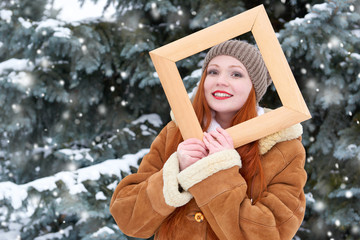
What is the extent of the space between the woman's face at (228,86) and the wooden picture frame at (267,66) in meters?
0.13

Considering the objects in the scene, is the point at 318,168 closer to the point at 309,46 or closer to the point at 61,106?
the point at 309,46

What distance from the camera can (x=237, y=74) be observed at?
53.4 inches

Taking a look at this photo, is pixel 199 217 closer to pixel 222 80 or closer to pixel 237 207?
pixel 237 207

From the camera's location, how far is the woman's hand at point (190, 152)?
1206mm

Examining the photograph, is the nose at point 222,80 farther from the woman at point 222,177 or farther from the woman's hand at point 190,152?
the woman's hand at point 190,152

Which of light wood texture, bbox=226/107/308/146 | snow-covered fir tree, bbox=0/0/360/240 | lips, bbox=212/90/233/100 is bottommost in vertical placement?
snow-covered fir tree, bbox=0/0/360/240

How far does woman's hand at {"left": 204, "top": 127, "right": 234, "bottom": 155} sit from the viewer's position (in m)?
1.19

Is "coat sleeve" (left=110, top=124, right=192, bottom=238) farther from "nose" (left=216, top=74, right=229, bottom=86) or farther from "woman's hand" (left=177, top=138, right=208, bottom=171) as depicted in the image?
"nose" (left=216, top=74, right=229, bottom=86)

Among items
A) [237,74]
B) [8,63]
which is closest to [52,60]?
[8,63]

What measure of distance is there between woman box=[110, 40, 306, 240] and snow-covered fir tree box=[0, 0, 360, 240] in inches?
52.3

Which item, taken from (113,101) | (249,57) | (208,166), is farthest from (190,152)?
(113,101)

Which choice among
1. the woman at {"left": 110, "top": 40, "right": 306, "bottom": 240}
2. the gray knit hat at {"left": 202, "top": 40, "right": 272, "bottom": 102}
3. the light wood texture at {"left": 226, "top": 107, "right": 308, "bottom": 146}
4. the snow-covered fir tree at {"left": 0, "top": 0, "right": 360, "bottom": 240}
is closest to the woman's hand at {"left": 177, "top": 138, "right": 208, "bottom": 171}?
the woman at {"left": 110, "top": 40, "right": 306, "bottom": 240}

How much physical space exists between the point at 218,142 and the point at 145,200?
319 mm

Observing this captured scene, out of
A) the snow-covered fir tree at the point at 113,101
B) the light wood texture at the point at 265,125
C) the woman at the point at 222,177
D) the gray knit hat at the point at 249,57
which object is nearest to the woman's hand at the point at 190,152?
the woman at the point at 222,177
